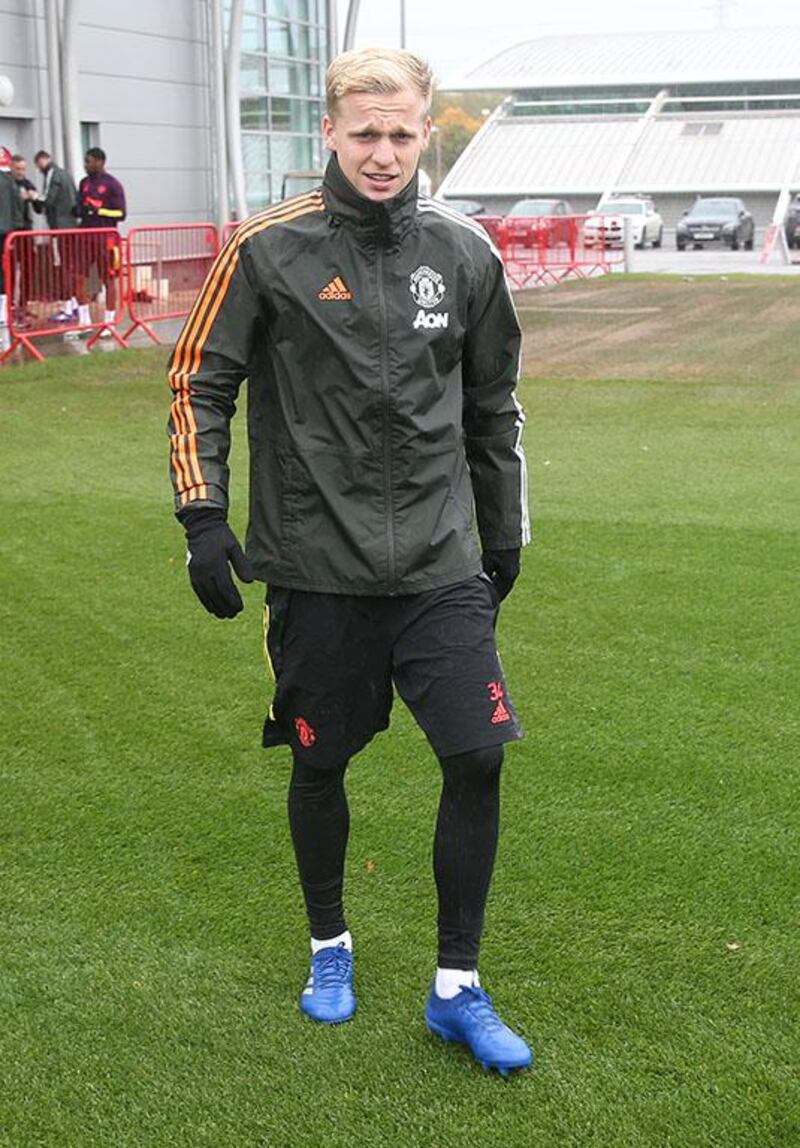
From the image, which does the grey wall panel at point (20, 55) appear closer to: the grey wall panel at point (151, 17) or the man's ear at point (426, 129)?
the grey wall panel at point (151, 17)

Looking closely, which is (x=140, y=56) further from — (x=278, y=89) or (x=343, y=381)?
(x=343, y=381)

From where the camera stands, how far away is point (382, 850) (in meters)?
4.29

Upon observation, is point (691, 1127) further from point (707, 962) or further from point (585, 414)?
point (585, 414)

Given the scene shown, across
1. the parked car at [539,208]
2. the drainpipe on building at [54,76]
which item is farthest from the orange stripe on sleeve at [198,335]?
the parked car at [539,208]

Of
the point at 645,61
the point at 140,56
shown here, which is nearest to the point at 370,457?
the point at 140,56

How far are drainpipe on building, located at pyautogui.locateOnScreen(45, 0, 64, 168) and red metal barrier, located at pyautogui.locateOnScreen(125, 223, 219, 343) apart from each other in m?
5.79

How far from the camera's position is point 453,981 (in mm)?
3287

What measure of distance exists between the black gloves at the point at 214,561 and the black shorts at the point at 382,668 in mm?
143

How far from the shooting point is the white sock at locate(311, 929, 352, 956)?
3.51 metres

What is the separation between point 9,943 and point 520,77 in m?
89.3

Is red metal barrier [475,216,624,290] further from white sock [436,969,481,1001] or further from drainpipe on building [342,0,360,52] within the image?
white sock [436,969,481,1001]

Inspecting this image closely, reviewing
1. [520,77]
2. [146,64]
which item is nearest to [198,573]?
[146,64]

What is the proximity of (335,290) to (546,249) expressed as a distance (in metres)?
26.1

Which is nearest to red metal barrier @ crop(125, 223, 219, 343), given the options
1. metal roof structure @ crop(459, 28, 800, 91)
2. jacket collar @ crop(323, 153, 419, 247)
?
jacket collar @ crop(323, 153, 419, 247)
